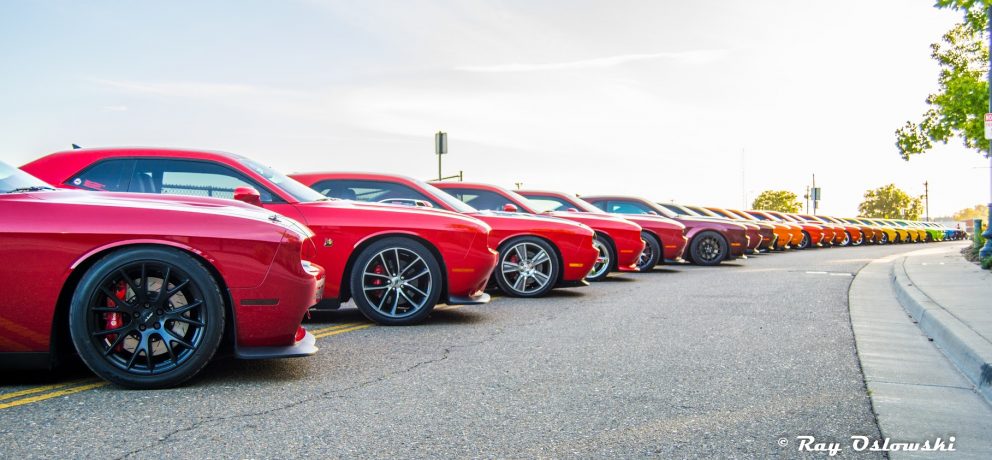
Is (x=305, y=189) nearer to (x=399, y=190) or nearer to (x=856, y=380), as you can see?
(x=399, y=190)

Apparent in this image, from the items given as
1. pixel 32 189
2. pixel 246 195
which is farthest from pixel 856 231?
pixel 32 189

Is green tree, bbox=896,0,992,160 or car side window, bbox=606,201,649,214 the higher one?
green tree, bbox=896,0,992,160

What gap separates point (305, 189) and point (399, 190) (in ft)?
4.93

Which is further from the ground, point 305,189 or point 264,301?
point 305,189

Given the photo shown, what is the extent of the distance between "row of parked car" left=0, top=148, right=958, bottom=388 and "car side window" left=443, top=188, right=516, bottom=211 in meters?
0.02

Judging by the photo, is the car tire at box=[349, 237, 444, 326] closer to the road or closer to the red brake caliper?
the road

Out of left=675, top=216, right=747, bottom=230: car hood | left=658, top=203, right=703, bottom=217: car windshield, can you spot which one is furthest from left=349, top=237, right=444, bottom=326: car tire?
left=658, top=203, right=703, bottom=217: car windshield

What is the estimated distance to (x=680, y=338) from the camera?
611 cm

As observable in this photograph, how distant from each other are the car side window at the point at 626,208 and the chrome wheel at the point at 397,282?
8.94 meters

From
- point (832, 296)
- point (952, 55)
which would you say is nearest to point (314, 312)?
point (832, 296)

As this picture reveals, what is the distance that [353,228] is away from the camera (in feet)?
22.0

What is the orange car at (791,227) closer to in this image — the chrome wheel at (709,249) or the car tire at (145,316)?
the chrome wheel at (709,249)

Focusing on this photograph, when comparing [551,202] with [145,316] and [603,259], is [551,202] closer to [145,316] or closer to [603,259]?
[603,259]

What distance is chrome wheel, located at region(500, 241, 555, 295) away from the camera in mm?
9445
